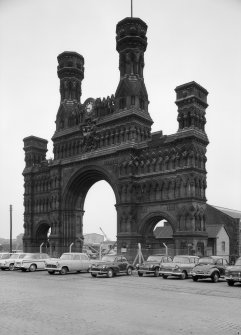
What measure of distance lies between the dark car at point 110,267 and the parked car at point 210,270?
551 cm

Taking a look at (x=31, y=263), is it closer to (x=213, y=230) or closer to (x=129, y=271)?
(x=129, y=271)

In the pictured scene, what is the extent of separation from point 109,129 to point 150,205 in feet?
30.9

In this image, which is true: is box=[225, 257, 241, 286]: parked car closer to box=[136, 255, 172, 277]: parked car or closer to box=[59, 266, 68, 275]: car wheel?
box=[136, 255, 172, 277]: parked car

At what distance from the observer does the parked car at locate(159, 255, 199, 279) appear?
26688 millimetres

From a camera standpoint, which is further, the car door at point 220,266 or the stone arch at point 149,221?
the stone arch at point 149,221

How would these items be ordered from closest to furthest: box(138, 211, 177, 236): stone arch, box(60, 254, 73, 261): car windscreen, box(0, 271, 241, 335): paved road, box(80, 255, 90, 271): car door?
1. box(0, 271, 241, 335): paved road
2. box(60, 254, 73, 261): car windscreen
3. box(80, 255, 90, 271): car door
4. box(138, 211, 177, 236): stone arch

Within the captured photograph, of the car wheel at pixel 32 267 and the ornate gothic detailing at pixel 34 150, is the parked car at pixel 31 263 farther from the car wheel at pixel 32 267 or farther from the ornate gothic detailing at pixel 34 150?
the ornate gothic detailing at pixel 34 150

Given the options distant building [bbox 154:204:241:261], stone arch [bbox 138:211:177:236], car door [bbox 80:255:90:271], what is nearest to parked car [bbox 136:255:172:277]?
car door [bbox 80:255:90:271]

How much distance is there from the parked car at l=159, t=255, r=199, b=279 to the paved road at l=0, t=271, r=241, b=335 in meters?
6.93

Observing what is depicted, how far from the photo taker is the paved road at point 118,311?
424 inches

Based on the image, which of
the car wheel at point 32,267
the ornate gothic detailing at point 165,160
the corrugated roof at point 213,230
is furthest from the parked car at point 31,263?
the corrugated roof at point 213,230

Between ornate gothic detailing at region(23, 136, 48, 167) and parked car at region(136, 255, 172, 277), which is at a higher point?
ornate gothic detailing at region(23, 136, 48, 167)

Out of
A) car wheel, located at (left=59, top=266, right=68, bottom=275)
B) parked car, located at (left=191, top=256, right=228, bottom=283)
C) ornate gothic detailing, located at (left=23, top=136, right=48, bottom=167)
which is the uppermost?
ornate gothic detailing, located at (left=23, top=136, right=48, bottom=167)

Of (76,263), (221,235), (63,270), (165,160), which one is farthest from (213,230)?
(63,270)
